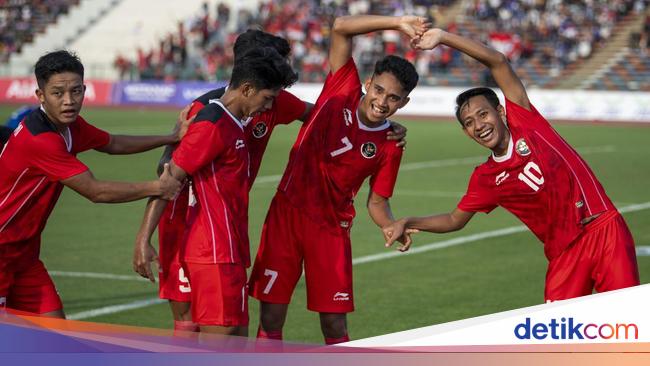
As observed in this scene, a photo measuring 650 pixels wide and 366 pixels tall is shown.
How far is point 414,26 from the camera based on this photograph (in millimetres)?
6676

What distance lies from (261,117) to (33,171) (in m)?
1.60

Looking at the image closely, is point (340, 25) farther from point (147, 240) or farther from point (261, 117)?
point (147, 240)

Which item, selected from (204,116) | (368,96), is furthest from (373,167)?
(204,116)

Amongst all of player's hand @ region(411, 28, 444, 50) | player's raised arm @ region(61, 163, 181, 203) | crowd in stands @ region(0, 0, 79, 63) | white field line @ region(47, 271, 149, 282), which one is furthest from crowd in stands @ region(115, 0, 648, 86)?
player's raised arm @ region(61, 163, 181, 203)

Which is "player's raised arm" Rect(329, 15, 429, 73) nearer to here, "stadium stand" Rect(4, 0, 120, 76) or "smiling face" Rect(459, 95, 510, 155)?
"smiling face" Rect(459, 95, 510, 155)

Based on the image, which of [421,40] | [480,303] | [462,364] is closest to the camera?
[462,364]

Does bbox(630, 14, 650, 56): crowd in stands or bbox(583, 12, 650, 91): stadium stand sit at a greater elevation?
bbox(630, 14, 650, 56): crowd in stands

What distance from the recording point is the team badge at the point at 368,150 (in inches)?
287

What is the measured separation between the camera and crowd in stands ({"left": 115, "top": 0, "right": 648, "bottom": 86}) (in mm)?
44312

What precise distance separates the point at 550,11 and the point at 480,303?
3803 centimetres

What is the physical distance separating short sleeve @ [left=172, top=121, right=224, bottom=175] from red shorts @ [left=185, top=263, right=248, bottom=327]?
0.60 m

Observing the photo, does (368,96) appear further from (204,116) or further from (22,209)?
(22,209)

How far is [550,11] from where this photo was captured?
46531 mm

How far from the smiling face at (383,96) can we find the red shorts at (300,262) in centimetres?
88
